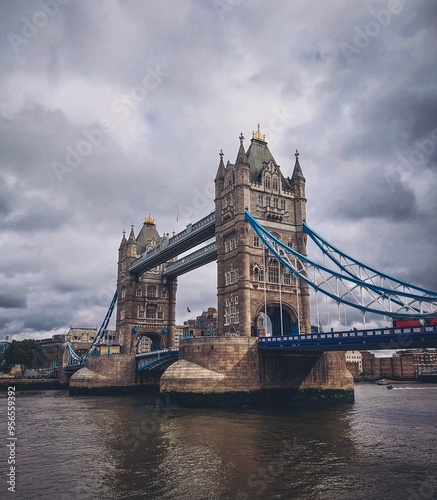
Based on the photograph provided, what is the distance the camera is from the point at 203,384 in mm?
42844

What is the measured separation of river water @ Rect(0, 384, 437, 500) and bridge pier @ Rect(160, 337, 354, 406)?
20.9ft

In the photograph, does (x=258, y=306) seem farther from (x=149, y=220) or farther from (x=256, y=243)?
(x=149, y=220)

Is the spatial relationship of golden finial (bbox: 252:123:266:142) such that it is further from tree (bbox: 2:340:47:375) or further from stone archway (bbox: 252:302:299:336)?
tree (bbox: 2:340:47:375)

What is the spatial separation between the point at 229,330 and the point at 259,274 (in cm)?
753

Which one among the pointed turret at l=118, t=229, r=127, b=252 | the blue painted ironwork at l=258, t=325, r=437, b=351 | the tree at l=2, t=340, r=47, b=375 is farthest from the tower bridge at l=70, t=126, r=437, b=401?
the tree at l=2, t=340, r=47, b=375

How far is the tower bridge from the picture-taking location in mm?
42250

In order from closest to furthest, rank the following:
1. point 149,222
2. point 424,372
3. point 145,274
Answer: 1. point 145,274
2. point 149,222
3. point 424,372

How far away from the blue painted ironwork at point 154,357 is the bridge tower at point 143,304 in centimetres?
983

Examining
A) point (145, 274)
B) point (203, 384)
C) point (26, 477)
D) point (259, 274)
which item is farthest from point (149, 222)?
point (26, 477)

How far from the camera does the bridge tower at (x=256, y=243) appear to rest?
51875 mm

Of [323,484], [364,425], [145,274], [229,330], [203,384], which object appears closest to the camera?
[323,484]

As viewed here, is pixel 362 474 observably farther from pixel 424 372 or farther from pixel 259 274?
pixel 424 372

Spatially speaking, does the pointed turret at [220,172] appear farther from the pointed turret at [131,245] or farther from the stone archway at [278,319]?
the pointed turret at [131,245]

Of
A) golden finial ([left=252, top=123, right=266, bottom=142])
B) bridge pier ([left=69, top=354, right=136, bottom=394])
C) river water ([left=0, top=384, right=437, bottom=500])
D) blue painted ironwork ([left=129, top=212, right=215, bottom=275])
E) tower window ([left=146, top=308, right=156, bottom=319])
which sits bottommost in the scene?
river water ([left=0, top=384, right=437, bottom=500])
